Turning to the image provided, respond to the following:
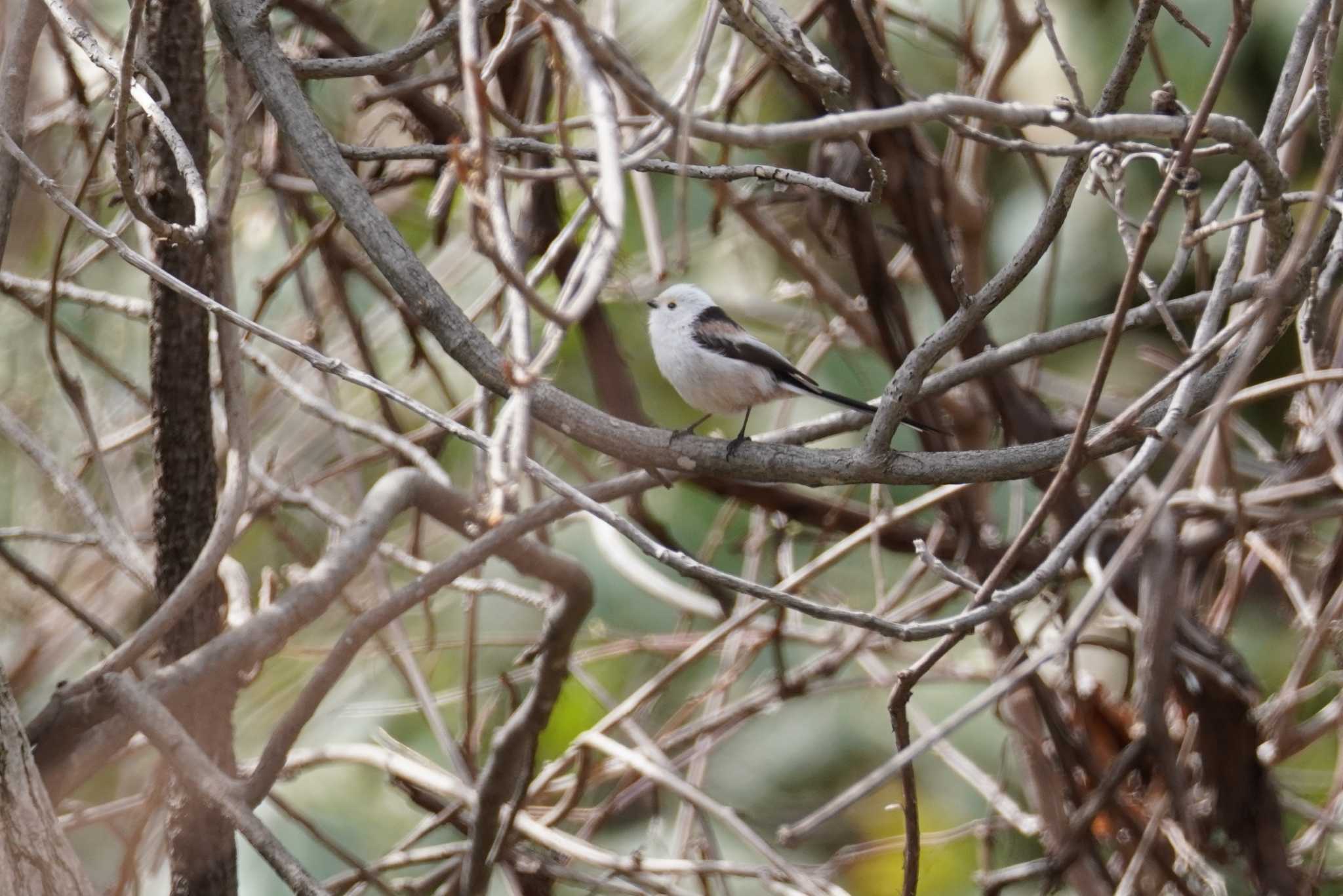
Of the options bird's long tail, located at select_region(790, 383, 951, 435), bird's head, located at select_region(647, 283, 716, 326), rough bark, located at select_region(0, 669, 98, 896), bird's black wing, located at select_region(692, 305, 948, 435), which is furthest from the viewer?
bird's head, located at select_region(647, 283, 716, 326)

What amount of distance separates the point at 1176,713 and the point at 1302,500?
1.36 metres

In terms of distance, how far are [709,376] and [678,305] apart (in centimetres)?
48

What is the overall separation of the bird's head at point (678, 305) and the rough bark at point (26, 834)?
2764 mm

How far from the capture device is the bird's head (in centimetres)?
450

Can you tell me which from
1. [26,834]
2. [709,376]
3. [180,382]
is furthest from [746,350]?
[26,834]

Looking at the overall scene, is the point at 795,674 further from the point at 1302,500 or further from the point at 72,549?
the point at 72,549

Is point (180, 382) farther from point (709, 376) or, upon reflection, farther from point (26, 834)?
point (709, 376)

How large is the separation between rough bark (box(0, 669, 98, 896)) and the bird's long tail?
5.30 feet

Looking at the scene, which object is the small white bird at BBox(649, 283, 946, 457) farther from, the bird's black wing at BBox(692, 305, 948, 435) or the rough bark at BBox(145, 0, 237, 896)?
the rough bark at BBox(145, 0, 237, 896)

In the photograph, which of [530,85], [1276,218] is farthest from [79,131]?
[1276,218]

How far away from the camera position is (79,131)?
3361 millimetres

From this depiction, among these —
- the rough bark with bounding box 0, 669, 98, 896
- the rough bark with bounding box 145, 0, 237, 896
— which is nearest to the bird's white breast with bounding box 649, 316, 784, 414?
the rough bark with bounding box 145, 0, 237, 896

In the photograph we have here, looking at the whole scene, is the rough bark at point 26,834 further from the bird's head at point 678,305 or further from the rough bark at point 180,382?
the bird's head at point 678,305

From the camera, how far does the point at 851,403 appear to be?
10.6 ft
